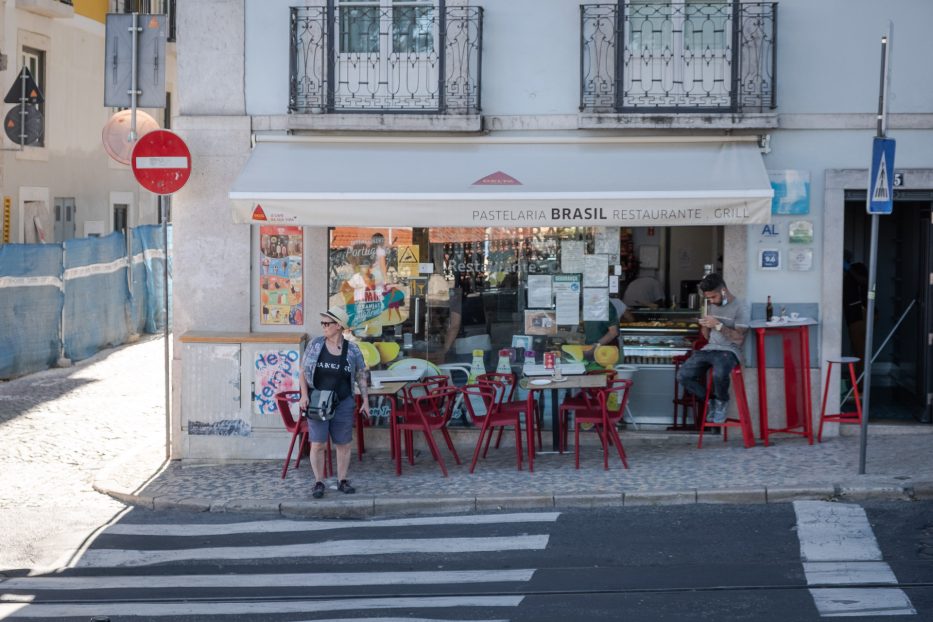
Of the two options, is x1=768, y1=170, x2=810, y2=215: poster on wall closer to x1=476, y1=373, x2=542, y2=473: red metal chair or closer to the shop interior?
the shop interior

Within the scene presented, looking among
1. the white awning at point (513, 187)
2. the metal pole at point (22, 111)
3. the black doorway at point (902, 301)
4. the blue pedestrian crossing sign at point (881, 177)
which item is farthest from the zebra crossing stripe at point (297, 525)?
the metal pole at point (22, 111)

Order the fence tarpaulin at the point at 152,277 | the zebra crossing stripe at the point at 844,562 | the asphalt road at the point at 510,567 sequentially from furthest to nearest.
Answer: the fence tarpaulin at the point at 152,277 → the asphalt road at the point at 510,567 → the zebra crossing stripe at the point at 844,562

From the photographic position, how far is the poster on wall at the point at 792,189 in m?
13.0

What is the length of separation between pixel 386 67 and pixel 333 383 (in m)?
3.94

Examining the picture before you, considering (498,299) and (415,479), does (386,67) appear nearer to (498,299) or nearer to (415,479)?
(498,299)

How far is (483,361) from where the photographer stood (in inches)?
531

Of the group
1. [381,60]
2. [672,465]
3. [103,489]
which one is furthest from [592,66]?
[103,489]

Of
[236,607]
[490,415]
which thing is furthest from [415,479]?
[236,607]

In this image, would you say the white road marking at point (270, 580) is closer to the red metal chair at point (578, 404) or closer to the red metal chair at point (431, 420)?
the red metal chair at point (431, 420)

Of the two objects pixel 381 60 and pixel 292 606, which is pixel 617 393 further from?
pixel 292 606

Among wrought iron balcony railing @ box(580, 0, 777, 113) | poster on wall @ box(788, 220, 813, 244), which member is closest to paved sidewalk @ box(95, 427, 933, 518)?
poster on wall @ box(788, 220, 813, 244)

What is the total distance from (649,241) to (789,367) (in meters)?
2.64

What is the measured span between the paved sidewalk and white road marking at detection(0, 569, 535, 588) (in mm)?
2075

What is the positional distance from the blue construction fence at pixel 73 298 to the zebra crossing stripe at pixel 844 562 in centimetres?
1025
